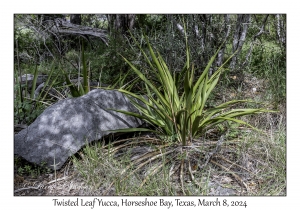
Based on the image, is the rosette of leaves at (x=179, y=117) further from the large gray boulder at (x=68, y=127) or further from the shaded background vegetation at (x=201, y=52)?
the shaded background vegetation at (x=201, y=52)

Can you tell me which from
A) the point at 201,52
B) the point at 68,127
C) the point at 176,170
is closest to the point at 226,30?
the point at 201,52

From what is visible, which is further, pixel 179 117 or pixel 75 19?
pixel 75 19

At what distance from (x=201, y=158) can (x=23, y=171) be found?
5.16 feet

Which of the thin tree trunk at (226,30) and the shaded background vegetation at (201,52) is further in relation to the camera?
the thin tree trunk at (226,30)

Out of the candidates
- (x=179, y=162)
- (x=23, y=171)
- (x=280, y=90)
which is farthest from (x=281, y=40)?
(x=23, y=171)

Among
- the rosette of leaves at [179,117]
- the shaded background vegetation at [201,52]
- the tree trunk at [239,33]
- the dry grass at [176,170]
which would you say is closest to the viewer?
the dry grass at [176,170]

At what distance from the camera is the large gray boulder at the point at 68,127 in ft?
9.45

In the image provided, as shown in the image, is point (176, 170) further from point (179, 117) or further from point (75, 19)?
point (75, 19)

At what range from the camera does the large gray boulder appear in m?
2.88

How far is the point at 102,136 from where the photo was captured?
3045 mm

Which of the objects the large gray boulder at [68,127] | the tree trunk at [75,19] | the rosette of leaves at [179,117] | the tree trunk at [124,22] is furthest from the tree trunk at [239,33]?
the tree trunk at [75,19]

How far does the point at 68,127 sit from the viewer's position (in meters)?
2.98

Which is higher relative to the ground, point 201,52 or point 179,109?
point 201,52

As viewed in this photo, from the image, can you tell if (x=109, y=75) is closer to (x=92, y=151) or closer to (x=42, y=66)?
(x=42, y=66)
